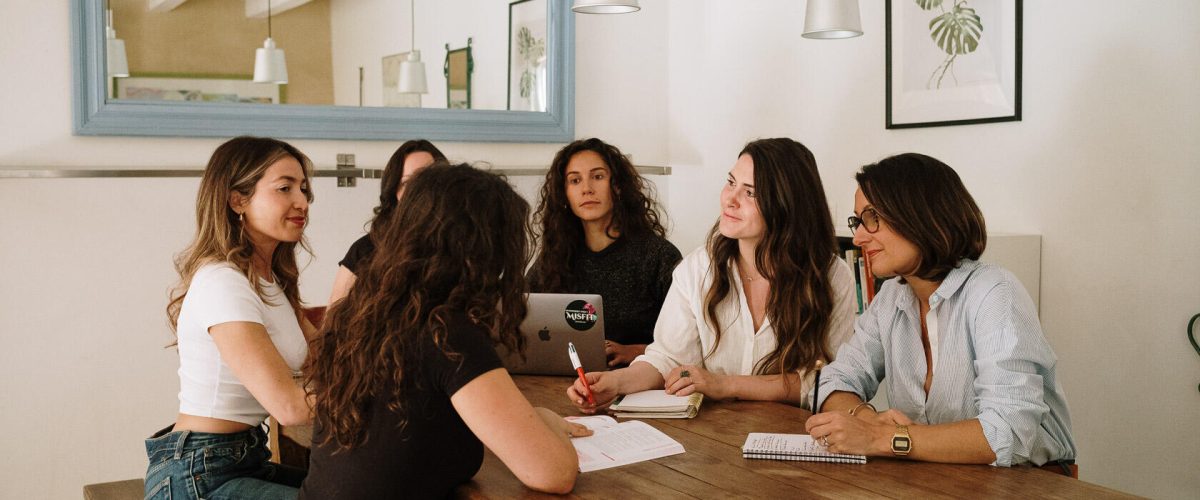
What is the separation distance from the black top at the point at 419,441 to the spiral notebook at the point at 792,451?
0.52 metres

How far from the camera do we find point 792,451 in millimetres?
1776

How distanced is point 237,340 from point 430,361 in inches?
22.8

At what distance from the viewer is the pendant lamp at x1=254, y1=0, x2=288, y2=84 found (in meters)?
3.49

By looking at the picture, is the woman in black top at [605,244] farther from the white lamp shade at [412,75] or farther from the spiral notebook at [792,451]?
the spiral notebook at [792,451]

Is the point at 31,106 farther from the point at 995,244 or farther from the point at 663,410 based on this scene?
the point at 995,244

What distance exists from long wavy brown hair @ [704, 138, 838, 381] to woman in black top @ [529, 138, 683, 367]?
0.65 m

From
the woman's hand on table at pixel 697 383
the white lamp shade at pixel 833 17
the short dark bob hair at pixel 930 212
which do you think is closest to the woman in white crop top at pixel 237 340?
the woman's hand on table at pixel 697 383

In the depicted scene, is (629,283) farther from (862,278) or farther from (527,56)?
(527,56)

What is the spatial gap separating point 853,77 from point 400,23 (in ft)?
5.51

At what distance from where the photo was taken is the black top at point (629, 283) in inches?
122

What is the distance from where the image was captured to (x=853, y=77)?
3.59m

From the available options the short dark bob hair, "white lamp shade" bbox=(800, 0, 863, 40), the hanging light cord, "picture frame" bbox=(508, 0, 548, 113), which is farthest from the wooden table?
"picture frame" bbox=(508, 0, 548, 113)

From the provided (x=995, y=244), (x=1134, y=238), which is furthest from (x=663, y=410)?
(x=1134, y=238)

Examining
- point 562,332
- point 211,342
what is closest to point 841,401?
point 562,332
